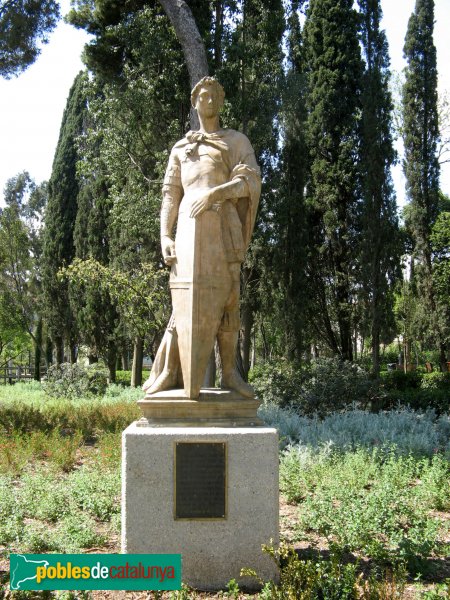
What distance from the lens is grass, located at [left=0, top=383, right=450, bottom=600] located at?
373 centimetres

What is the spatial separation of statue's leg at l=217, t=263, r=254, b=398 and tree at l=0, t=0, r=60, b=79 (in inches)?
451

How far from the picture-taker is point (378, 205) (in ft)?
56.5

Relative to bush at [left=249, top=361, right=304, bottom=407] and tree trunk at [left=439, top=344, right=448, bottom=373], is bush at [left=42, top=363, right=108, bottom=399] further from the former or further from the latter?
tree trunk at [left=439, top=344, right=448, bottom=373]

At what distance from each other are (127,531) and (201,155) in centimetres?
281

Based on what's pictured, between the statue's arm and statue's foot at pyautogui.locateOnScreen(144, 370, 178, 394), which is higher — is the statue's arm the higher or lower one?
the higher one

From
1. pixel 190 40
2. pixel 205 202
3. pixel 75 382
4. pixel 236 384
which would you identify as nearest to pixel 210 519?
pixel 236 384

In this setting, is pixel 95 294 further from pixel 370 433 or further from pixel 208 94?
pixel 208 94

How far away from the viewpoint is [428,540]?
4484 millimetres

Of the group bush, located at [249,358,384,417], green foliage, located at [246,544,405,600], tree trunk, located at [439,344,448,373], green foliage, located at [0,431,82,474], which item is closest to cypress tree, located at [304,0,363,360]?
bush, located at [249,358,384,417]

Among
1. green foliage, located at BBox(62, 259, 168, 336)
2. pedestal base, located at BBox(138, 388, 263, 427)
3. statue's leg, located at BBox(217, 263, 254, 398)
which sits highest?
green foliage, located at BBox(62, 259, 168, 336)

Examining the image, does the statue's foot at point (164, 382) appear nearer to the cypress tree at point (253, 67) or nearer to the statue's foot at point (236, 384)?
the statue's foot at point (236, 384)

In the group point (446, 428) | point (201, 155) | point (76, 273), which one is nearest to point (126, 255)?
point (76, 273)

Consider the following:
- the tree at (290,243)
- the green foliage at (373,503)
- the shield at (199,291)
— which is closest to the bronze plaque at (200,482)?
the shield at (199,291)

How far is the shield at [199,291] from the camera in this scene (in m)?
4.38
